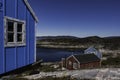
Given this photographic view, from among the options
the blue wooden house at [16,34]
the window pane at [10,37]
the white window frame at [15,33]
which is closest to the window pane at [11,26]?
the blue wooden house at [16,34]

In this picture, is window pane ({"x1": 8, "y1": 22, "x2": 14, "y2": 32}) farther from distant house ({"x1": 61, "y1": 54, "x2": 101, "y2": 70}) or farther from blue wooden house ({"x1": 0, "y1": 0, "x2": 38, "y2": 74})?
distant house ({"x1": 61, "y1": 54, "x2": 101, "y2": 70})

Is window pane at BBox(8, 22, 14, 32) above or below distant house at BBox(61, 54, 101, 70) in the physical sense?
above

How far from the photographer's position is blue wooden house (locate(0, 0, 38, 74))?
9.16m

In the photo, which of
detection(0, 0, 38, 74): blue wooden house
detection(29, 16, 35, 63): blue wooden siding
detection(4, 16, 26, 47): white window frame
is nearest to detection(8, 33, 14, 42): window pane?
detection(0, 0, 38, 74): blue wooden house

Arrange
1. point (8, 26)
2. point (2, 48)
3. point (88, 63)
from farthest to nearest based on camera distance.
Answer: point (88, 63)
point (8, 26)
point (2, 48)

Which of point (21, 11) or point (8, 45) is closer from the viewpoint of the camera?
point (8, 45)

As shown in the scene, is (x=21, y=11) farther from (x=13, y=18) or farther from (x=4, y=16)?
(x=4, y=16)

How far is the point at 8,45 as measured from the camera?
9547mm

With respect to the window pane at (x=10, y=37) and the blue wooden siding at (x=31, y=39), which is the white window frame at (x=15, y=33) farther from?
the blue wooden siding at (x=31, y=39)

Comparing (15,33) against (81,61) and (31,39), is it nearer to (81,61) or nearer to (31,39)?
(31,39)

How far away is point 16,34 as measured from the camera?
33.9ft

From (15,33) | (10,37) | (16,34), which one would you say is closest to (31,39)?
(16,34)

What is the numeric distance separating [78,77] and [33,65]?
3168mm

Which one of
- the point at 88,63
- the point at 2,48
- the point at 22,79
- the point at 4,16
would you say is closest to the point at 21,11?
the point at 4,16
